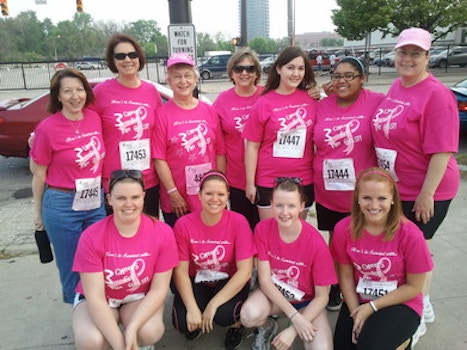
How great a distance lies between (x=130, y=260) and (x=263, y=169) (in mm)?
1208

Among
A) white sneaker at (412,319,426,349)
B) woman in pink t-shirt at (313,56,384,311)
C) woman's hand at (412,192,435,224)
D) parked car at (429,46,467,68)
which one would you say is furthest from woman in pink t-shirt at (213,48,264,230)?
parked car at (429,46,467,68)

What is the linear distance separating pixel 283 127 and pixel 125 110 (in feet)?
3.79

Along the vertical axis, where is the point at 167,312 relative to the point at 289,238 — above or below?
below

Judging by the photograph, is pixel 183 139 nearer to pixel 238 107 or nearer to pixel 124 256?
pixel 238 107

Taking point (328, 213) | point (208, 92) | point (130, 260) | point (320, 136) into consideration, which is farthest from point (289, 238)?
point (208, 92)

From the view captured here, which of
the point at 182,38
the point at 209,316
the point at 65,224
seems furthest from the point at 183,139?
the point at 182,38

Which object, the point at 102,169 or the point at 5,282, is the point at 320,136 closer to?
the point at 102,169

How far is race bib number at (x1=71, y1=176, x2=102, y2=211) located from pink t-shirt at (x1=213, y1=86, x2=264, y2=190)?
3.47 feet

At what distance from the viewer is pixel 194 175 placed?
317cm

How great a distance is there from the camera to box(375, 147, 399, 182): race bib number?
2.71m

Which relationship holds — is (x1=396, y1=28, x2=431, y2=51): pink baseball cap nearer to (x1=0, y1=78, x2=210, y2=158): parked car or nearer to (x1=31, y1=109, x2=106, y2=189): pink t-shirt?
(x1=31, y1=109, x2=106, y2=189): pink t-shirt

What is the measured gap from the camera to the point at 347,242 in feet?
8.67

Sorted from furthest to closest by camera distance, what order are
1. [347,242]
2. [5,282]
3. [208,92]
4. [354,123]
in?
[208,92] < [5,282] < [354,123] < [347,242]

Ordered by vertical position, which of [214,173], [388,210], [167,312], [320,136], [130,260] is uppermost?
[320,136]
